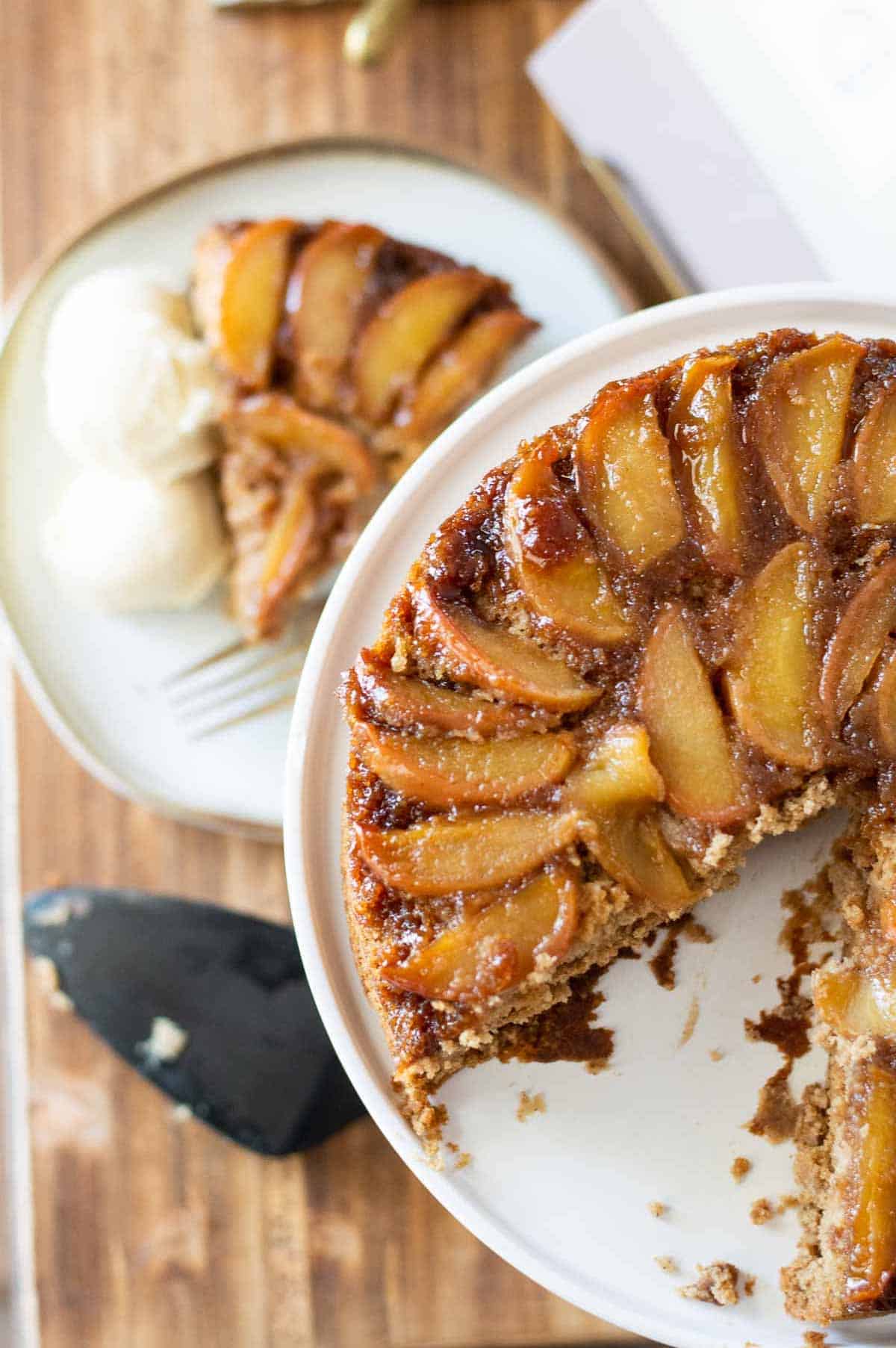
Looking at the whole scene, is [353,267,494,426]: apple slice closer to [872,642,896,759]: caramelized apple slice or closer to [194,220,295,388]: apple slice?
[194,220,295,388]: apple slice

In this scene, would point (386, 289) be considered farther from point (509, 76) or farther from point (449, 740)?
point (449, 740)

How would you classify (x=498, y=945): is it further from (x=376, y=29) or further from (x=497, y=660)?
(x=376, y=29)

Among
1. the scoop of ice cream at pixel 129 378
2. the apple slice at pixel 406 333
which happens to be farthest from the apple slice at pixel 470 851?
the scoop of ice cream at pixel 129 378

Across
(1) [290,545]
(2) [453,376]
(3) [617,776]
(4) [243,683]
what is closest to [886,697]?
(3) [617,776]

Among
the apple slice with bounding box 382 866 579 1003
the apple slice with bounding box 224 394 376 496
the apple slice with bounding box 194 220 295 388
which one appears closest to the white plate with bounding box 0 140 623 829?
the apple slice with bounding box 194 220 295 388

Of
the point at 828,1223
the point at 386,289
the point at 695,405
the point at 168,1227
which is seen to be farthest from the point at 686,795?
the point at 168,1227

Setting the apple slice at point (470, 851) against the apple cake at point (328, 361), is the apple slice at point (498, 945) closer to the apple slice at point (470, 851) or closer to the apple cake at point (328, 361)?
the apple slice at point (470, 851)

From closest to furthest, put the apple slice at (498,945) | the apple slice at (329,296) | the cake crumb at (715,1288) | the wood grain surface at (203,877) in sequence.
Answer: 1. the apple slice at (498,945)
2. the cake crumb at (715,1288)
3. the apple slice at (329,296)
4. the wood grain surface at (203,877)
